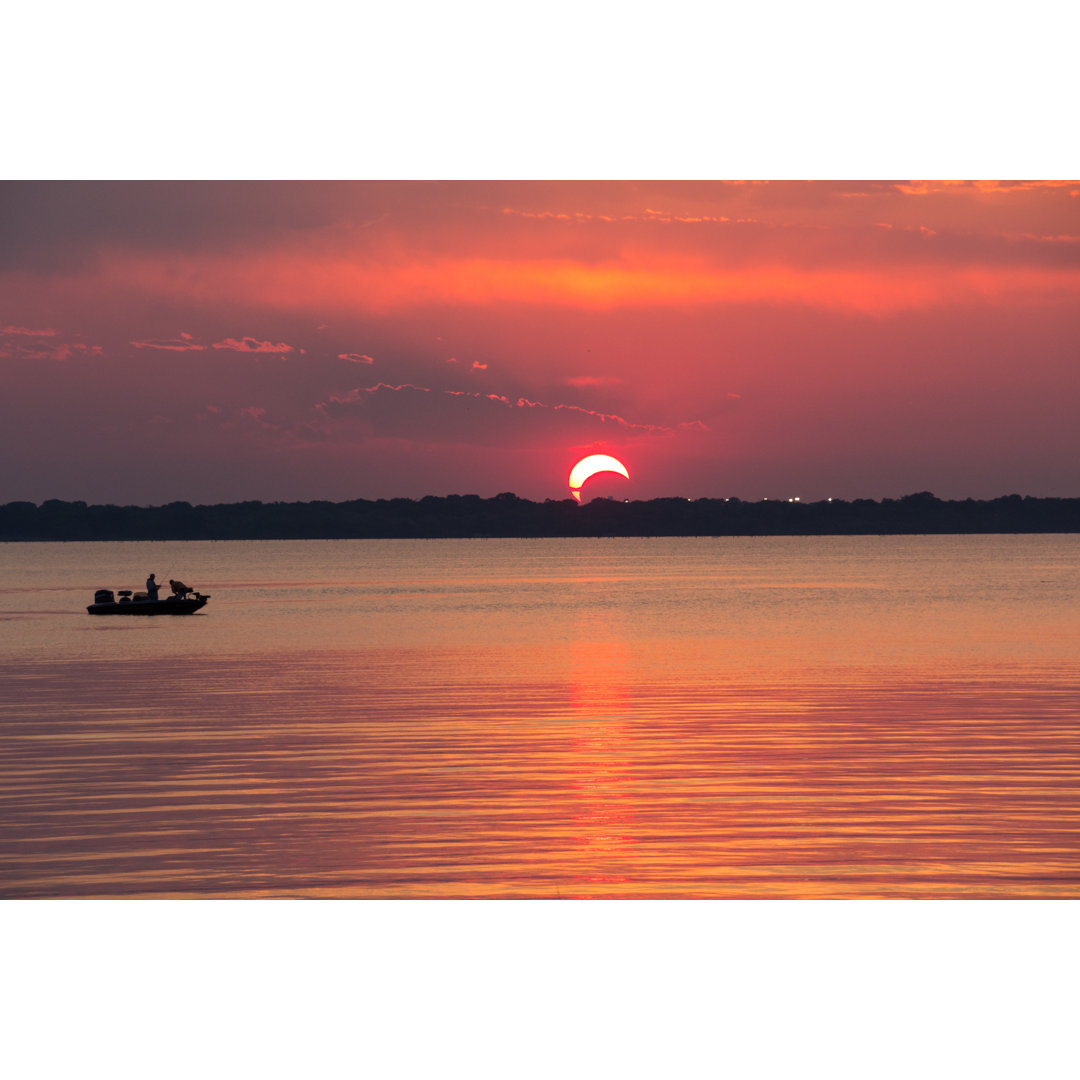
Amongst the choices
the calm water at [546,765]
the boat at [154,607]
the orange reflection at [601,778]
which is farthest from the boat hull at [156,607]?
the orange reflection at [601,778]

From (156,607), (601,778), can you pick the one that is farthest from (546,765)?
(156,607)

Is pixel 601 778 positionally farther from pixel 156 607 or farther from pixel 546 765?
pixel 156 607

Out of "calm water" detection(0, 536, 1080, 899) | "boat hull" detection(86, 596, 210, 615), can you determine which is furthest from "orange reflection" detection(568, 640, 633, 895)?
"boat hull" detection(86, 596, 210, 615)

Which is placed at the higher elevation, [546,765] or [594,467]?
[594,467]

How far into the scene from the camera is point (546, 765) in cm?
1531

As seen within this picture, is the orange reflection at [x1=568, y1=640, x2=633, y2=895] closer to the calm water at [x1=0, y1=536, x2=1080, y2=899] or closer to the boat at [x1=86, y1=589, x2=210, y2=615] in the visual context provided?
the calm water at [x1=0, y1=536, x2=1080, y2=899]

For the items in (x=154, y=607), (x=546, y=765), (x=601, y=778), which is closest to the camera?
(x=601, y=778)

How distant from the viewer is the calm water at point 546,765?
34.2ft

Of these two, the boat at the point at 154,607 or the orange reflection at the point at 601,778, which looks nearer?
the orange reflection at the point at 601,778

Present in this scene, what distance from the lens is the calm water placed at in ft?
34.2

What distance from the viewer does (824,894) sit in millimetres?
9695

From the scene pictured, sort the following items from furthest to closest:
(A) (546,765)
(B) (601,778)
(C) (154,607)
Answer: (C) (154,607) < (A) (546,765) < (B) (601,778)

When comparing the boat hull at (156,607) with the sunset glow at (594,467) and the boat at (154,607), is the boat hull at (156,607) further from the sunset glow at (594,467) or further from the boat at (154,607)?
the sunset glow at (594,467)
